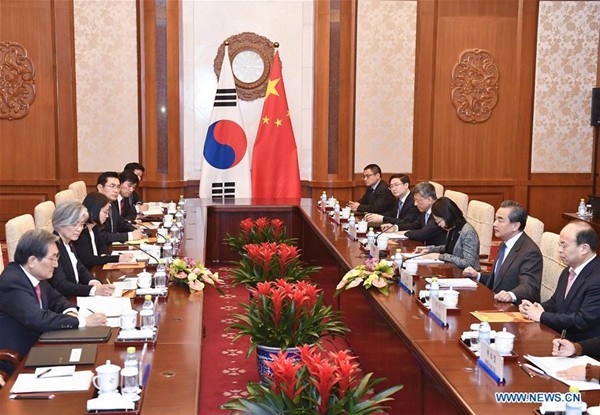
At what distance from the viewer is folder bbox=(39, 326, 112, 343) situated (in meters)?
3.02

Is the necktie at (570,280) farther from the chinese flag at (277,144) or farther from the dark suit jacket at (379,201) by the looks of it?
the chinese flag at (277,144)

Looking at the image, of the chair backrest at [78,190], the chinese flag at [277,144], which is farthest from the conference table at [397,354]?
the chinese flag at [277,144]


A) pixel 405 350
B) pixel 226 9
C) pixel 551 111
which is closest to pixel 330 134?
pixel 226 9

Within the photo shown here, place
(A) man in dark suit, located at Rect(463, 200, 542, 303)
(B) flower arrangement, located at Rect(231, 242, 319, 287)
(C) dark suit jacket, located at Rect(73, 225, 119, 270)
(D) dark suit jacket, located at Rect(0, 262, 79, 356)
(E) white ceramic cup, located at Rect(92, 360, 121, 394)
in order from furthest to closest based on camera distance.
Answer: (B) flower arrangement, located at Rect(231, 242, 319, 287) → (C) dark suit jacket, located at Rect(73, 225, 119, 270) → (A) man in dark suit, located at Rect(463, 200, 542, 303) → (D) dark suit jacket, located at Rect(0, 262, 79, 356) → (E) white ceramic cup, located at Rect(92, 360, 121, 394)

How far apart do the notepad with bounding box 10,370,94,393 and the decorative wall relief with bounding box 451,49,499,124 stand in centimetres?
729

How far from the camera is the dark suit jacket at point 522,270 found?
397 cm

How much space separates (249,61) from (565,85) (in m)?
3.86

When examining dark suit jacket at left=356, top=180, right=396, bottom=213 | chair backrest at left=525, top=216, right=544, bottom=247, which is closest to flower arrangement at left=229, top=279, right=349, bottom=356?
chair backrest at left=525, top=216, right=544, bottom=247

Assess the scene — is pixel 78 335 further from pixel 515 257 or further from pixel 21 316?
pixel 515 257

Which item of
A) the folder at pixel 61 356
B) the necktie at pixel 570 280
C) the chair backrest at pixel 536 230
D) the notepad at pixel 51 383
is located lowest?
the notepad at pixel 51 383

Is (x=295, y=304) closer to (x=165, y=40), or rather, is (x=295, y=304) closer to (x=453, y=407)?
(x=453, y=407)

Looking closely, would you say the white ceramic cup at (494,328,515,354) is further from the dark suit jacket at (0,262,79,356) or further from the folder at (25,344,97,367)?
the dark suit jacket at (0,262,79,356)

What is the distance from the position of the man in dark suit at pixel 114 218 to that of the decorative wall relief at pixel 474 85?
4585mm

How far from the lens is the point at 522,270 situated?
4062 mm
